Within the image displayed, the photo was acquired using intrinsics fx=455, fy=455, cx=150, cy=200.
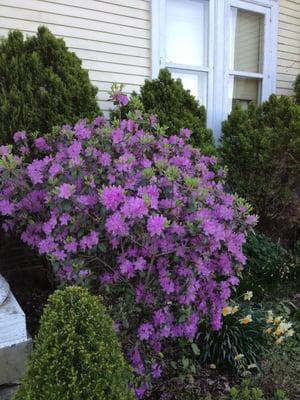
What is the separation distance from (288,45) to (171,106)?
2.47m

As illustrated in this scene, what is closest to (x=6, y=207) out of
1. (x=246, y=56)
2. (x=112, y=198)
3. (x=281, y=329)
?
(x=112, y=198)

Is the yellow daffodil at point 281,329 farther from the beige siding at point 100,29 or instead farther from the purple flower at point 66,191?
the beige siding at point 100,29

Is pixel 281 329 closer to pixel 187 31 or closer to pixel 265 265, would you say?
pixel 265 265

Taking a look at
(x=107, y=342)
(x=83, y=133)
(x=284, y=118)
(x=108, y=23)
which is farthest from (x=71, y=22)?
(x=107, y=342)

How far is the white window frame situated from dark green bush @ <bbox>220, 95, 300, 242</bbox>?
344mm

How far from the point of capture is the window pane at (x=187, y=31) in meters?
5.02

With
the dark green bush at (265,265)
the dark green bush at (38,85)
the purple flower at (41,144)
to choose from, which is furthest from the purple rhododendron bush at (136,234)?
the dark green bush at (265,265)

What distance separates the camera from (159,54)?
4863 mm

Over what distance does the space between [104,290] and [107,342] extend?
821 mm

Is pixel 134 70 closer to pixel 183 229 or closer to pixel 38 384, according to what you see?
pixel 183 229

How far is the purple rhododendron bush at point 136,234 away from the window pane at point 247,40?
3284 mm

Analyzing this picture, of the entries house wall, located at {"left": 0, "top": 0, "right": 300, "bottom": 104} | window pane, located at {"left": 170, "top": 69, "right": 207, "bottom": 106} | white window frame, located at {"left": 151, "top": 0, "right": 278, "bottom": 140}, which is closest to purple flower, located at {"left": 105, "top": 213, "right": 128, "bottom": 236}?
house wall, located at {"left": 0, "top": 0, "right": 300, "bottom": 104}

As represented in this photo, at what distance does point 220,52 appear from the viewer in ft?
17.4

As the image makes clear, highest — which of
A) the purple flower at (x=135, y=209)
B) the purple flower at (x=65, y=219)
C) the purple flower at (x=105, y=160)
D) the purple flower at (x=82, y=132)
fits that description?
the purple flower at (x=82, y=132)
